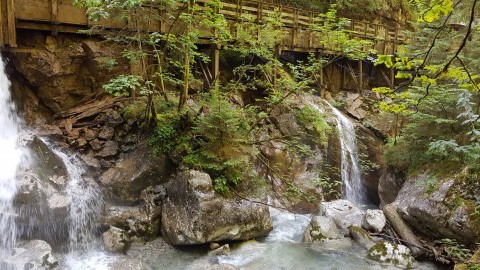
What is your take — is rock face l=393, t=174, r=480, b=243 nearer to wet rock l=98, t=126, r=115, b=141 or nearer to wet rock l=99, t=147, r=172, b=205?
wet rock l=99, t=147, r=172, b=205

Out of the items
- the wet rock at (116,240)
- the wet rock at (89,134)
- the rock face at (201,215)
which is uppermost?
the wet rock at (89,134)

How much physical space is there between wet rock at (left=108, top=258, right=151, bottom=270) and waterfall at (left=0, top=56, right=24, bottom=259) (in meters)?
1.94

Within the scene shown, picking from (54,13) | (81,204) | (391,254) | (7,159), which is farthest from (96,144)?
(391,254)

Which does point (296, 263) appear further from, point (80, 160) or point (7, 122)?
point (7, 122)

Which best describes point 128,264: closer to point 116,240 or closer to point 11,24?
point 116,240

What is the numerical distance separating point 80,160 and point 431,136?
8.88 m

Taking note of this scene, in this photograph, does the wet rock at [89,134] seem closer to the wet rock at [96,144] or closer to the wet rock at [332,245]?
the wet rock at [96,144]

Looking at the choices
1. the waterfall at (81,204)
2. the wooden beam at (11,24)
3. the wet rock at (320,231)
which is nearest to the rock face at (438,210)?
the wet rock at (320,231)

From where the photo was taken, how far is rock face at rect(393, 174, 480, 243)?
23.1ft

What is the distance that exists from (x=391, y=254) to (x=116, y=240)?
19.1 ft

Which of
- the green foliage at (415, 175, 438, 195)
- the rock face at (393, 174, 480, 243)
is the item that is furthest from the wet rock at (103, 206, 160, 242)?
the green foliage at (415, 175, 438, 195)

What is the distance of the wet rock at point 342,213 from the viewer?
910 centimetres

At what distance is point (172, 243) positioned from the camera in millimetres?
7723

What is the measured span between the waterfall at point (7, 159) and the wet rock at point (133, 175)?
188 centimetres
